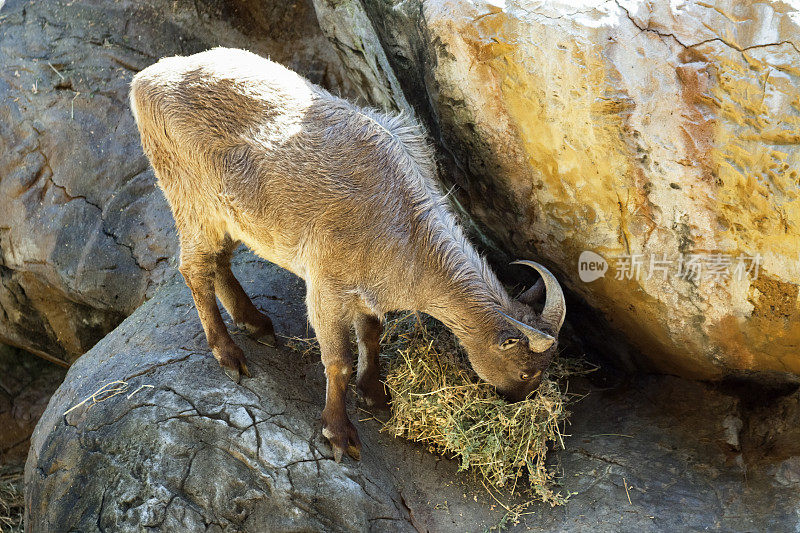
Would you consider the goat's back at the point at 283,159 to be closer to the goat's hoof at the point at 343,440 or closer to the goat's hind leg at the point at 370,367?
the goat's hind leg at the point at 370,367

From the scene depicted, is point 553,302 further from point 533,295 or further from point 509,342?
point 509,342

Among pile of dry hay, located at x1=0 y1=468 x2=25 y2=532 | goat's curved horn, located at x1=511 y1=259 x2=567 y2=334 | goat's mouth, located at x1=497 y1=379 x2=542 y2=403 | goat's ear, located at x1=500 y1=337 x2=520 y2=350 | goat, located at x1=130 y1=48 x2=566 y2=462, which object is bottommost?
pile of dry hay, located at x1=0 y1=468 x2=25 y2=532

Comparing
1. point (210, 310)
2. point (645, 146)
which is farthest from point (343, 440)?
point (645, 146)

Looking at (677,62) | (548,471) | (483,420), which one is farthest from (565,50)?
(548,471)

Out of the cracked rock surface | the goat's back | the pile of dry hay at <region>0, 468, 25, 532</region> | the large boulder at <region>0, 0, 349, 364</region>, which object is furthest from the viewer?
the large boulder at <region>0, 0, 349, 364</region>

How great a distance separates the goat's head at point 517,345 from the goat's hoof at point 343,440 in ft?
2.85

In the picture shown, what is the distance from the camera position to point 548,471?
4.70m

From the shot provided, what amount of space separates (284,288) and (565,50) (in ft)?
9.60

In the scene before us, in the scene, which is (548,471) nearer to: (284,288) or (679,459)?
(679,459)

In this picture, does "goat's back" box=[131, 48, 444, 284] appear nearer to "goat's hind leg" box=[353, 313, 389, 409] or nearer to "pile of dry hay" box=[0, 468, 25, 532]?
"goat's hind leg" box=[353, 313, 389, 409]

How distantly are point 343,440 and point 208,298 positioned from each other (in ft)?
4.56

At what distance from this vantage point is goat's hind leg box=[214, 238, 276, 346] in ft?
17.0

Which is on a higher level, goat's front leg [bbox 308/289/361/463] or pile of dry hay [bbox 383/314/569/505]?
goat's front leg [bbox 308/289/361/463]

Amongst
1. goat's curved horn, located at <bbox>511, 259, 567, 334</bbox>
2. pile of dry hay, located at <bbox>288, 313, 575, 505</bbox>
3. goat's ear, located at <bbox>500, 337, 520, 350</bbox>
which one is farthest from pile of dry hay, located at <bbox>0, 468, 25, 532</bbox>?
goat's curved horn, located at <bbox>511, 259, 567, 334</bbox>
